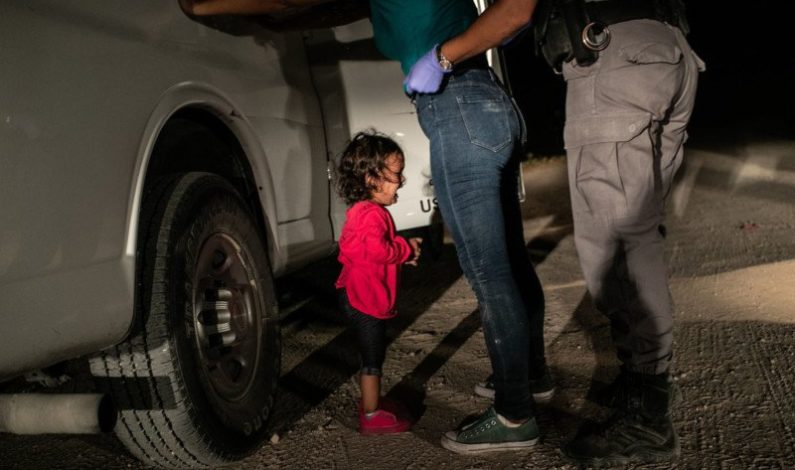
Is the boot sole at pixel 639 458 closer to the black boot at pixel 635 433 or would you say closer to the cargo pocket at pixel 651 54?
the black boot at pixel 635 433

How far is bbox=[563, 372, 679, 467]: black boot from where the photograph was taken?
2.17 meters

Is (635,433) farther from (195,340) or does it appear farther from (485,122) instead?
(195,340)

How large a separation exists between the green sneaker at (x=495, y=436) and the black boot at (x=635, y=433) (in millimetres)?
130

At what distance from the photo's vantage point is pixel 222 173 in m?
2.72

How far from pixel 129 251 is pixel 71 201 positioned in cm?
24

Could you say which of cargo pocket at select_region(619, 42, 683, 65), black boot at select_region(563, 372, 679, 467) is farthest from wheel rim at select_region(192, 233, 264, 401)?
cargo pocket at select_region(619, 42, 683, 65)

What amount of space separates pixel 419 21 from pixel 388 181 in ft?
1.93

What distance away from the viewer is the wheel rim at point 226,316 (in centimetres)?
232

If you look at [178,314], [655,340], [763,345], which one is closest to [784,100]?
[763,345]

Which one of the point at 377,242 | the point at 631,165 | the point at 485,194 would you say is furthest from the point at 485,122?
the point at 377,242

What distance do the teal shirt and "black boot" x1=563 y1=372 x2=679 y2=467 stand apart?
1248 millimetres

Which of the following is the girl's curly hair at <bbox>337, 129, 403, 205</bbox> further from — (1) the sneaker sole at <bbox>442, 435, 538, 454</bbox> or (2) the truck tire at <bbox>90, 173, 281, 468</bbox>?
(1) the sneaker sole at <bbox>442, 435, 538, 454</bbox>

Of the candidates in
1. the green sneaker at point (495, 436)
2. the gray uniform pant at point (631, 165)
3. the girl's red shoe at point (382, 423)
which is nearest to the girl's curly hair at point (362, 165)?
the gray uniform pant at point (631, 165)

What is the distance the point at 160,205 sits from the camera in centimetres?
215
